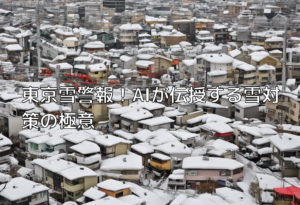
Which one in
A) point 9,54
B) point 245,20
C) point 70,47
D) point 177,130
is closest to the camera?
point 177,130

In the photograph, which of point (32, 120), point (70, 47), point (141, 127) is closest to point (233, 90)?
point (141, 127)

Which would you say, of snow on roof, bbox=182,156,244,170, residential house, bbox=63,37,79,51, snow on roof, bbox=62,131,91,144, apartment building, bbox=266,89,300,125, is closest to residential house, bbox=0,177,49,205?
snow on roof, bbox=62,131,91,144

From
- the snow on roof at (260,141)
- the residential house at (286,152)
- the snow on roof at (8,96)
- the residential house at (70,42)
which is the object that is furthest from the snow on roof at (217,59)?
the residential house at (70,42)

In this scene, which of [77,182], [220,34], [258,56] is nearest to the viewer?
[77,182]

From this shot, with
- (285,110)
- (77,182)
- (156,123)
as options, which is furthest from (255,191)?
(285,110)

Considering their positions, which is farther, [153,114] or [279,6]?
[279,6]

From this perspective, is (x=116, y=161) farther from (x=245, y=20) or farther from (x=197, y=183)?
(x=245, y=20)

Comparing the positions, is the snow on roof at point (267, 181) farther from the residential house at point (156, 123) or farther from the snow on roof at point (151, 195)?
the residential house at point (156, 123)

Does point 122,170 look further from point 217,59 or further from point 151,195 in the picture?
point 217,59
